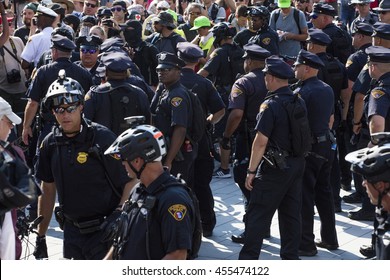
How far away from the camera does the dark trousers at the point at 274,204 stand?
7609 millimetres

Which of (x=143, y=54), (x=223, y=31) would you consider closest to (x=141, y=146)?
(x=223, y=31)

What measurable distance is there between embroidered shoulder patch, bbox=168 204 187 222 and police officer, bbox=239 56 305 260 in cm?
272

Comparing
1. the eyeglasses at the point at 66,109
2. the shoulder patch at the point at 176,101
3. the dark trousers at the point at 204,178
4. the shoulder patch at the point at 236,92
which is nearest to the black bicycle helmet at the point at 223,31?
the dark trousers at the point at 204,178

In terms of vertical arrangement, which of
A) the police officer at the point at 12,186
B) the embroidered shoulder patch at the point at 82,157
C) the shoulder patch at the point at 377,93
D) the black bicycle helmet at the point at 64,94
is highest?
the police officer at the point at 12,186

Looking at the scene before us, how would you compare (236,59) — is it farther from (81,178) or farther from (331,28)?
(81,178)

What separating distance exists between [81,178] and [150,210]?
137cm

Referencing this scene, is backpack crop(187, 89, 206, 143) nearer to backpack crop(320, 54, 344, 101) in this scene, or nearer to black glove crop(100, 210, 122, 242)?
backpack crop(320, 54, 344, 101)

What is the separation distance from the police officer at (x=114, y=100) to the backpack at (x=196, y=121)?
0.53 metres

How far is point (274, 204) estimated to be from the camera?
764cm

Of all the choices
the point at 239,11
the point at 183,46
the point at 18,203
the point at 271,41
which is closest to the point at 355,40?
the point at 271,41

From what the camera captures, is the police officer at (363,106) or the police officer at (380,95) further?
the police officer at (363,106)

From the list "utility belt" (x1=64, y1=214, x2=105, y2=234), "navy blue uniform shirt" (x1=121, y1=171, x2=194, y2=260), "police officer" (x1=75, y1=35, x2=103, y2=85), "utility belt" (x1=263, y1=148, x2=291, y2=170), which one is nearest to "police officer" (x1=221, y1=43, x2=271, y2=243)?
"utility belt" (x1=263, y1=148, x2=291, y2=170)

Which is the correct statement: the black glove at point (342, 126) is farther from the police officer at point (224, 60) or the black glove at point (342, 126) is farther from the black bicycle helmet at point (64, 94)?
the black bicycle helmet at point (64, 94)

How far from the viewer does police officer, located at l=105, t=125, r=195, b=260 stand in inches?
192
